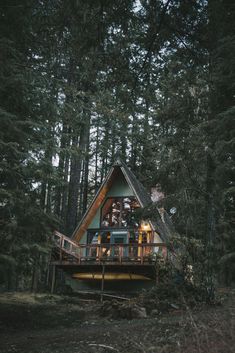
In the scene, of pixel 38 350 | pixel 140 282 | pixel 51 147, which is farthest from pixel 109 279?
pixel 38 350

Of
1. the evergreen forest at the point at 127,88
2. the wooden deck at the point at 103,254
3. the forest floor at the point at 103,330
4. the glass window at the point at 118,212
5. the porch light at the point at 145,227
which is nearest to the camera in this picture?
the forest floor at the point at 103,330

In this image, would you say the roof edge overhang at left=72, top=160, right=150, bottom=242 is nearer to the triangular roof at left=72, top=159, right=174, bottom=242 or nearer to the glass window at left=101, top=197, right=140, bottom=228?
the triangular roof at left=72, top=159, right=174, bottom=242

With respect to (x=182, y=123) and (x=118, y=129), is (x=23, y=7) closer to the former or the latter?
(x=182, y=123)

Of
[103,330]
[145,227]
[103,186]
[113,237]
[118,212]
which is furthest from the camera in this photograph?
[118,212]

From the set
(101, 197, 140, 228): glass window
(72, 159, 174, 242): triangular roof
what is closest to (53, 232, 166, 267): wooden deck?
(72, 159, 174, 242): triangular roof

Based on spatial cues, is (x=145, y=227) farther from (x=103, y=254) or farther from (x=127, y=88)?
(x=127, y=88)

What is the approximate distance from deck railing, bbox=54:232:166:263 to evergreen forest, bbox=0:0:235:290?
204 inches

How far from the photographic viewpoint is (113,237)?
23641 millimetres

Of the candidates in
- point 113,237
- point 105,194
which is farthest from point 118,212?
point 113,237

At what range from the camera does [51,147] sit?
15492mm

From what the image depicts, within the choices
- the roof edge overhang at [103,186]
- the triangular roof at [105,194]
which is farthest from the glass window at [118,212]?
the roof edge overhang at [103,186]

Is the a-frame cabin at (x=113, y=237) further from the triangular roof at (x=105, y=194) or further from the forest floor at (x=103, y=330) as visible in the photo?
the forest floor at (x=103, y=330)

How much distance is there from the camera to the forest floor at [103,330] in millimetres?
5295

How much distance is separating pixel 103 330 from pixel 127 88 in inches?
235
